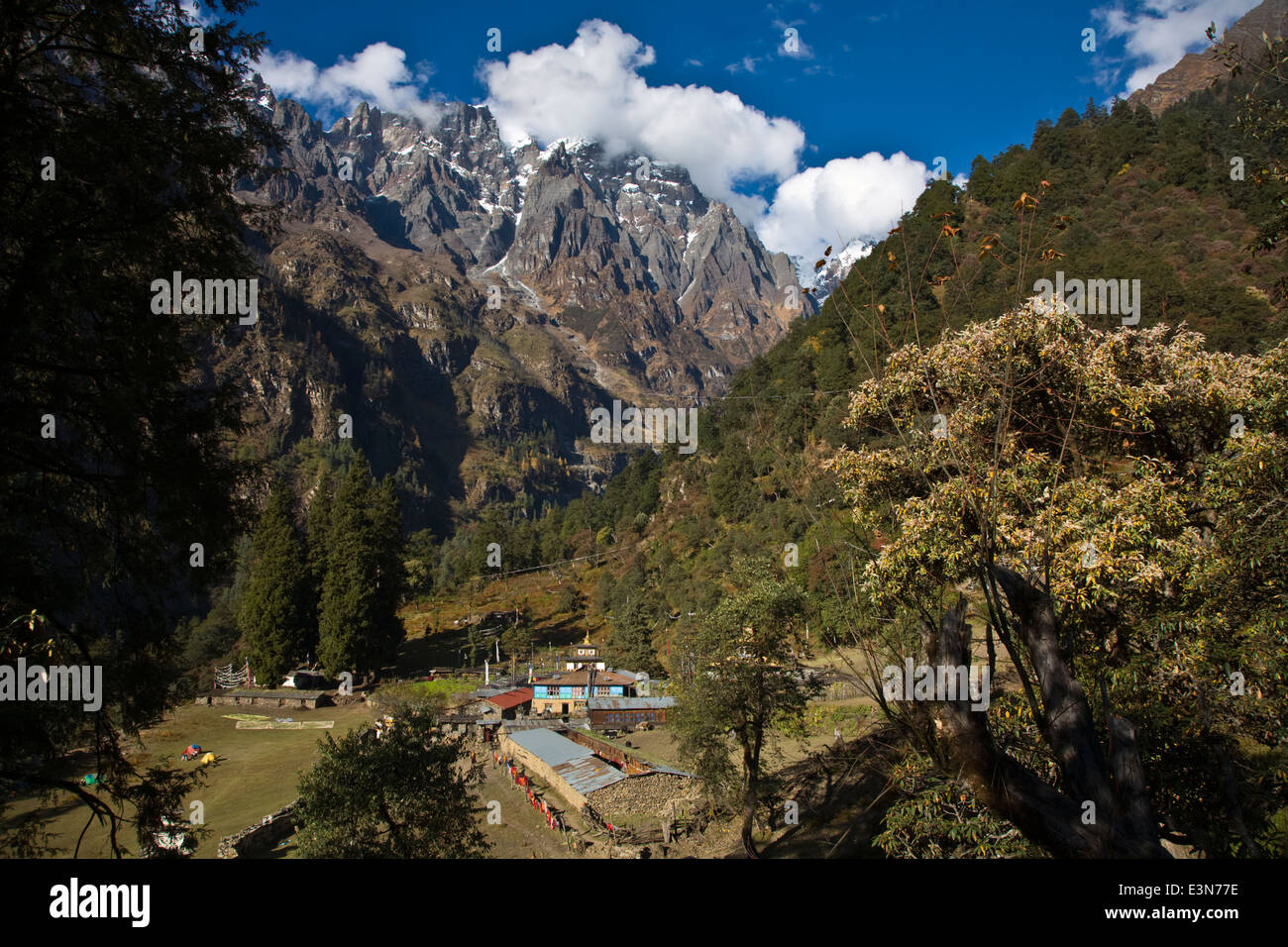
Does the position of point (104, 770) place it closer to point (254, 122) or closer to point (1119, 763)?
point (254, 122)

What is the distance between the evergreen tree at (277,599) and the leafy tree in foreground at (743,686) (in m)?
34.5

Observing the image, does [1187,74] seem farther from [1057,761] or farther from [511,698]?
[1057,761]

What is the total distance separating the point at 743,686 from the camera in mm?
16984

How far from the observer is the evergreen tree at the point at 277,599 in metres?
41.5

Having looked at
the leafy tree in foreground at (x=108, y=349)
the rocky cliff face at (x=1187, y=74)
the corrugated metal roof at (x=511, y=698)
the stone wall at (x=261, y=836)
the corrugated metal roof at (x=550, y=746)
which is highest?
the rocky cliff face at (x=1187, y=74)

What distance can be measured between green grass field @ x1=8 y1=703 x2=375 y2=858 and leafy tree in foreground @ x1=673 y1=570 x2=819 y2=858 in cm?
1348

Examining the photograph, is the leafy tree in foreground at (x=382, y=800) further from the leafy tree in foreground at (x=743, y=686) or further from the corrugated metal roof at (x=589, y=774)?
the corrugated metal roof at (x=589, y=774)

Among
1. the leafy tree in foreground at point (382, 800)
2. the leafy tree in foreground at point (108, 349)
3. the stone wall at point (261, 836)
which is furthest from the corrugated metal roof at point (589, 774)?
the leafy tree in foreground at point (108, 349)

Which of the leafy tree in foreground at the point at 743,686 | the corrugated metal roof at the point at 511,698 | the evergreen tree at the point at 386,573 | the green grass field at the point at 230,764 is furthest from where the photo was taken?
the evergreen tree at the point at 386,573

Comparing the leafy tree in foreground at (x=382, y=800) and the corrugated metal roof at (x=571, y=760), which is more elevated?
the leafy tree in foreground at (x=382, y=800)

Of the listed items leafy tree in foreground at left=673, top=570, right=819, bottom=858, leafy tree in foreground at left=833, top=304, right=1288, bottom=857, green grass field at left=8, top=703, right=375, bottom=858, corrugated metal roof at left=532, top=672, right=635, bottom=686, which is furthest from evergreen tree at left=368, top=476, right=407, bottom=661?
leafy tree in foreground at left=833, top=304, right=1288, bottom=857

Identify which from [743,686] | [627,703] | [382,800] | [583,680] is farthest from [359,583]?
[382,800]

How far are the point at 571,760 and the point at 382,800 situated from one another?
1758cm
